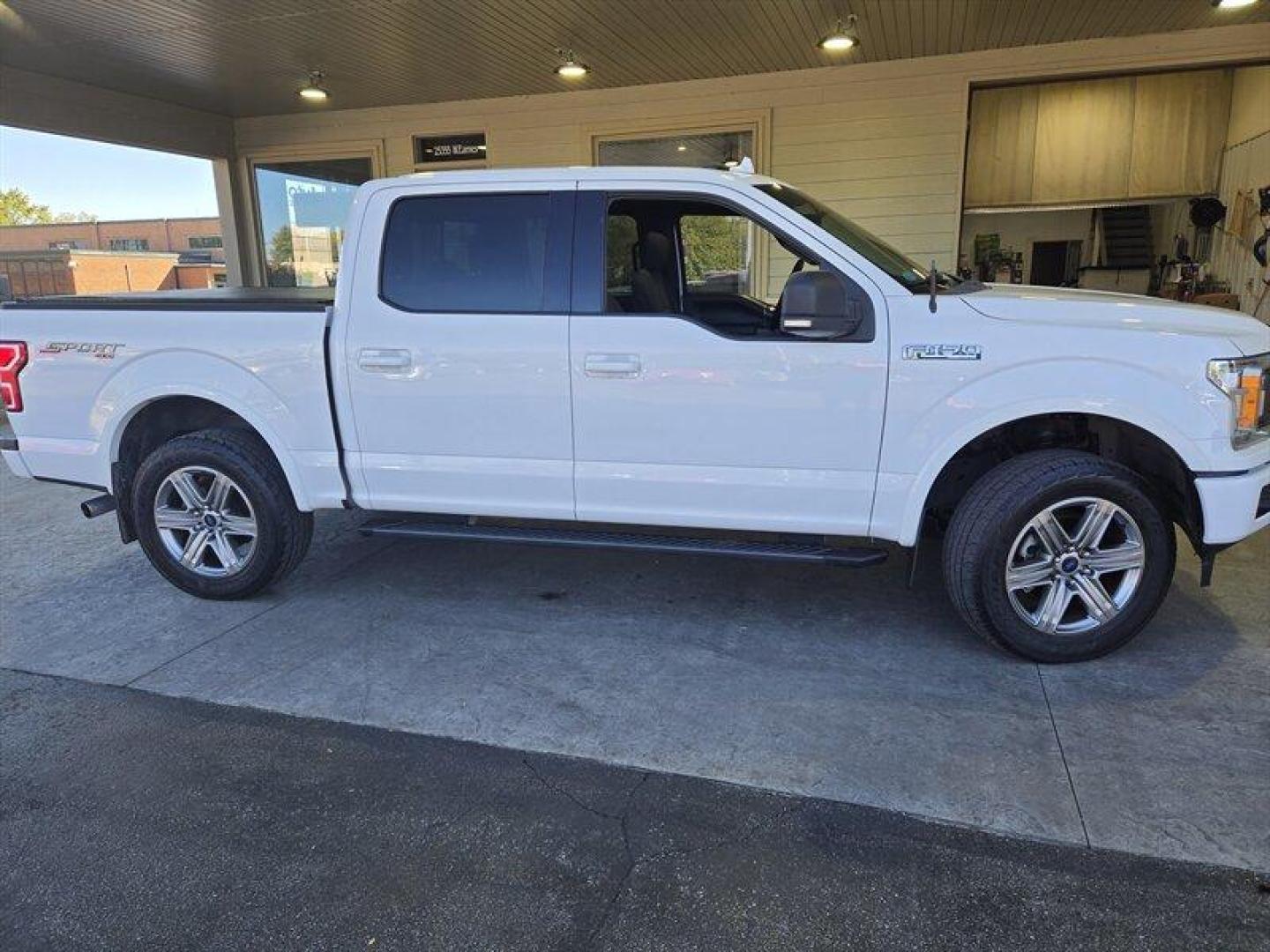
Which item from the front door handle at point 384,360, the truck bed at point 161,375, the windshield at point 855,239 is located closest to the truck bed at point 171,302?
the truck bed at point 161,375

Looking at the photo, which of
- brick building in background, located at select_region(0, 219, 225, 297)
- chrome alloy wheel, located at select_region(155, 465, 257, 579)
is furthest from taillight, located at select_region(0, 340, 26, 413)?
brick building in background, located at select_region(0, 219, 225, 297)

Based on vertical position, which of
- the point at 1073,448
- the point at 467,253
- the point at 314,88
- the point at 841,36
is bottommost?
the point at 1073,448

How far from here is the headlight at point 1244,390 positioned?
3.32 metres

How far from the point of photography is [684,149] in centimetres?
995

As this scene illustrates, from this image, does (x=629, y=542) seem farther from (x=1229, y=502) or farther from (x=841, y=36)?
(x=841, y=36)

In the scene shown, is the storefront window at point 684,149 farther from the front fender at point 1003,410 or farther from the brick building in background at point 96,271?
the brick building in background at point 96,271

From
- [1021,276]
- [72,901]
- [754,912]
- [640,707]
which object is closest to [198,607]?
[72,901]

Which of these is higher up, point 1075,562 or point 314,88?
point 314,88

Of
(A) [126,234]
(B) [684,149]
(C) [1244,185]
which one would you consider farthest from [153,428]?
(A) [126,234]

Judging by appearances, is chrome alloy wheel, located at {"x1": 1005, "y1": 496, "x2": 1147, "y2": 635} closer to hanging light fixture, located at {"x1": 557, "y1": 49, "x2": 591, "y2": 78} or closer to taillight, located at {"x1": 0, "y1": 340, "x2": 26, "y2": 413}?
taillight, located at {"x1": 0, "y1": 340, "x2": 26, "y2": 413}

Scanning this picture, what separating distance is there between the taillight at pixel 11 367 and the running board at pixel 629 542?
1.98 m

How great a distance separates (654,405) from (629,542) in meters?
0.68

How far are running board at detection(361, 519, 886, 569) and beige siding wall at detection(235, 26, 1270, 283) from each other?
248 inches

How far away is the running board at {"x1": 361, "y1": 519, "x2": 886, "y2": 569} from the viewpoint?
148 inches
